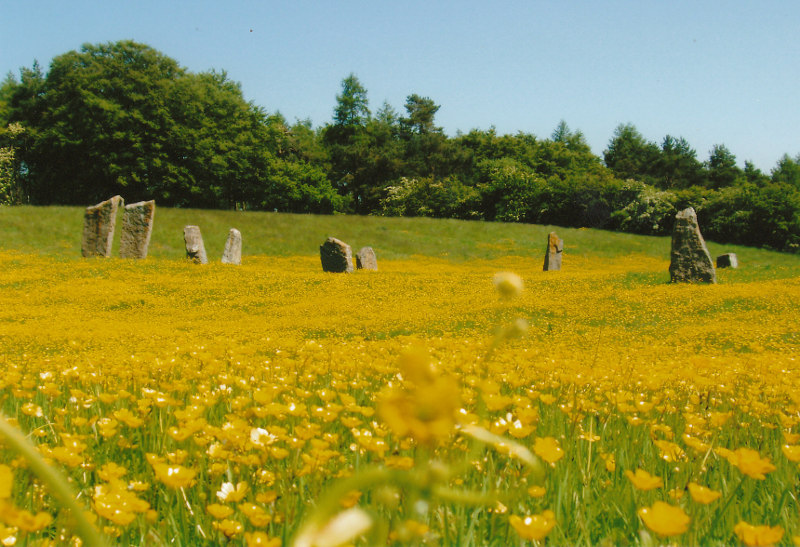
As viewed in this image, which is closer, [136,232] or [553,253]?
[136,232]

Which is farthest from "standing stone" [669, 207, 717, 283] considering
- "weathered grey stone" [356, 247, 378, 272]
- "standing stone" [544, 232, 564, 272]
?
"weathered grey stone" [356, 247, 378, 272]

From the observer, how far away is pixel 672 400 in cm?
377

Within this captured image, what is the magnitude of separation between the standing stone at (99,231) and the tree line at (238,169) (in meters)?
24.9

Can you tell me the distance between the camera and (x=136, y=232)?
19641mm

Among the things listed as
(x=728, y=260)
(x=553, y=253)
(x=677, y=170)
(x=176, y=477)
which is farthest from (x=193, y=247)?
(x=677, y=170)

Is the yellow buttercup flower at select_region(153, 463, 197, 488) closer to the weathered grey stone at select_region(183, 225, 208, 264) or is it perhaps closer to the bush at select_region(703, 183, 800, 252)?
the weathered grey stone at select_region(183, 225, 208, 264)

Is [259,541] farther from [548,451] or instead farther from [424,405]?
[424,405]

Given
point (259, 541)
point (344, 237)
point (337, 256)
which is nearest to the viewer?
point (259, 541)

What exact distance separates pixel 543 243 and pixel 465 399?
32174mm

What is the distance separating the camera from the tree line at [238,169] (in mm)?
41375

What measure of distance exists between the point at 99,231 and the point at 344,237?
13.5 meters

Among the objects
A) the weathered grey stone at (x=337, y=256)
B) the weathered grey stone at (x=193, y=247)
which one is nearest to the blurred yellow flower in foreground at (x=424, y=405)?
the weathered grey stone at (x=337, y=256)

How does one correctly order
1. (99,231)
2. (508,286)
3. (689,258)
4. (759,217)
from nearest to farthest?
(508,286), (689,258), (99,231), (759,217)

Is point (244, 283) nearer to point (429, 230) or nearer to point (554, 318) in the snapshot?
point (554, 318)
